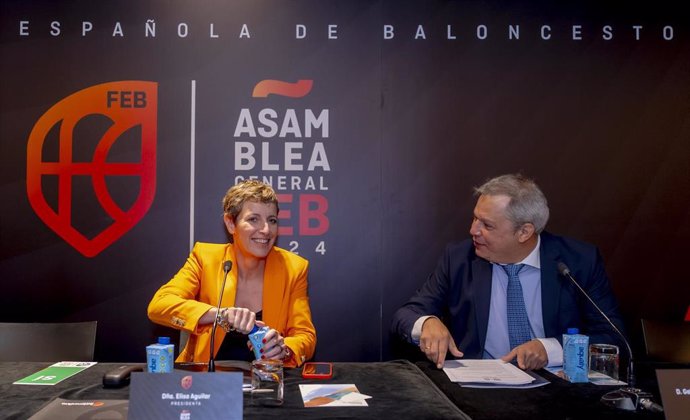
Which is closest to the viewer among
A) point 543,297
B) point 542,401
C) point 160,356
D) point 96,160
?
point 542,401

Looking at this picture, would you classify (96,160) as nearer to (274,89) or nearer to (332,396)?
(274,89)

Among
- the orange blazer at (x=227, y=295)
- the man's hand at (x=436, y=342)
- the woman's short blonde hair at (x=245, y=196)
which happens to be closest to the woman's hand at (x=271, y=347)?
the orange blazer at (x=227, y=295)

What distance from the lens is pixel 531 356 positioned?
210 centimetres

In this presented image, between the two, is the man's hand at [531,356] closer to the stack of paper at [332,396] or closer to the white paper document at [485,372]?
the white paper document at [485,372]

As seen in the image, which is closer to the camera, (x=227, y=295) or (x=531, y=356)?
(x=531, y=356)

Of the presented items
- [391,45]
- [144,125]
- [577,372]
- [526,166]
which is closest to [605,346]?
[577,372]

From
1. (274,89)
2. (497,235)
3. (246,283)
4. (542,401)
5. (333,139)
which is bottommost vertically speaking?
(542,401)

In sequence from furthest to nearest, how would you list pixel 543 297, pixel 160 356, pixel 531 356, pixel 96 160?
1. pixel 96 160
2. pixel 543 297
3. pixel 531 356
4. pixel 160 356

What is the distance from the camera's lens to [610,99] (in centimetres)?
345

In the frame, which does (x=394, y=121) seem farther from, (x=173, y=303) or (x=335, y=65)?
(x=173, y=303)

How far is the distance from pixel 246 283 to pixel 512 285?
1.19 metres

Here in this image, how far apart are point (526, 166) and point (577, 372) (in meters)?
1.67

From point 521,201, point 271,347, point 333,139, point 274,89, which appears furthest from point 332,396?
point 274,89

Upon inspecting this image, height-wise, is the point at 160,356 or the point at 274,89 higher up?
the point at 274,89
